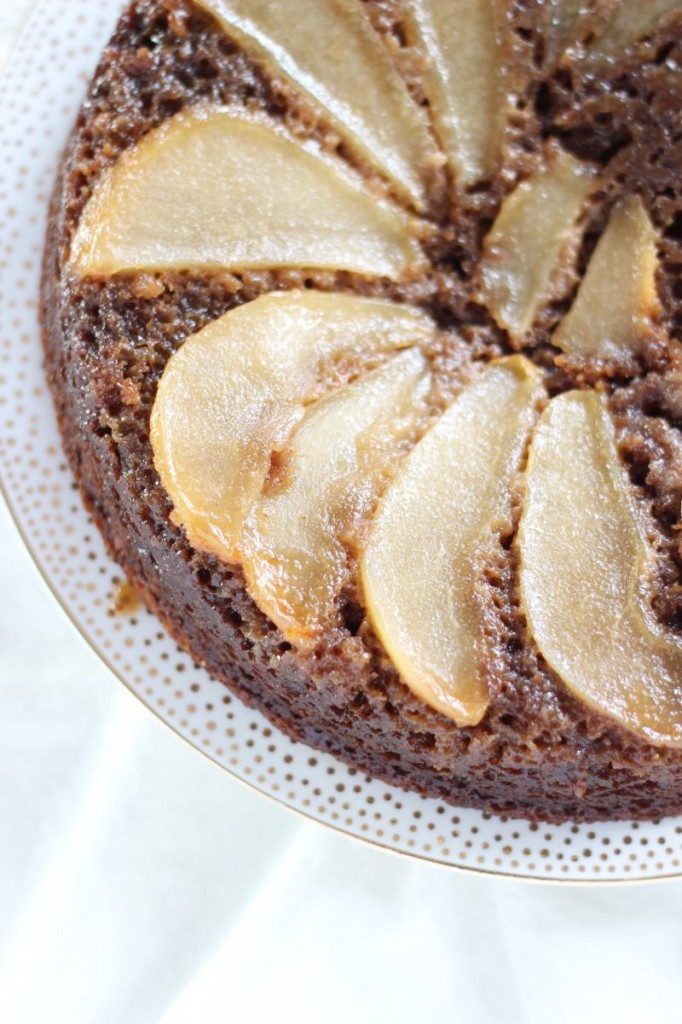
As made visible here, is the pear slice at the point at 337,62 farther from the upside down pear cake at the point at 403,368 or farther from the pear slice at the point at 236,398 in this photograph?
the pear slice at the point at 236,398

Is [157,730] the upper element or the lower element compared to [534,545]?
lower

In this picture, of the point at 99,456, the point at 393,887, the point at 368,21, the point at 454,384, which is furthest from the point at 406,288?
the point at 393,887

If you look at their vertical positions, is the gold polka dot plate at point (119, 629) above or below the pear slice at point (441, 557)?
below

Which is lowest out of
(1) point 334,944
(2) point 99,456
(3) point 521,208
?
(1) point 334,944

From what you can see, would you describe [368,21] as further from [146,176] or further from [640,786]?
[640,786]

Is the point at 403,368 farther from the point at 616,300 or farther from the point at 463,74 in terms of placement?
the point at 463,74

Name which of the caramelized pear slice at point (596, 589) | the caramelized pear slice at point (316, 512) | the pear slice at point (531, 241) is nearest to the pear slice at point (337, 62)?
the pear slice at point (531, 241)

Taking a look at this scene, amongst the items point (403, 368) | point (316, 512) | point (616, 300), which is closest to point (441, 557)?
point (316, 512)
